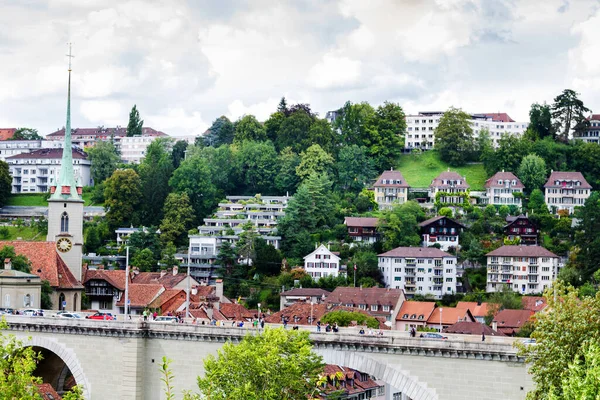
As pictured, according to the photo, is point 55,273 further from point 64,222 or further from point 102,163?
point 102,163

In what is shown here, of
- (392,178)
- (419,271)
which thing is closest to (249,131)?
(392,178)

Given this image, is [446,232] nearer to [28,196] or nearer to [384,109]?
[384,109]

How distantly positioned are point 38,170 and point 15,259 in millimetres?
90218

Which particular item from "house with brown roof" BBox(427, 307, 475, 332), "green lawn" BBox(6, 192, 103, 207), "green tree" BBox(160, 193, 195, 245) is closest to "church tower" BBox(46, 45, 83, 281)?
"house with brown roof" BBox(427, 307, 475, 332)

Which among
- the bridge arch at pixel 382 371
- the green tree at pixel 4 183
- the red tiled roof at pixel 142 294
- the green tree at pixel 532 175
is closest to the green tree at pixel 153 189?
the green tree at pixel 4 183

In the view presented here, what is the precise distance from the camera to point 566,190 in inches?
5999

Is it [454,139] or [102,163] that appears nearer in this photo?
[454,139]

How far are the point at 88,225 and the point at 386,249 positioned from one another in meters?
35.7

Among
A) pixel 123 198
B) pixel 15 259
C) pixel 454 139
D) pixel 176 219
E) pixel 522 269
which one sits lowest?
pixel 522 269

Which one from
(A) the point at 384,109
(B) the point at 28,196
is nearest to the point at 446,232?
(A) the point at 384,109

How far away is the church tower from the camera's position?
104 metres

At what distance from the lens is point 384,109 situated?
169625 mm

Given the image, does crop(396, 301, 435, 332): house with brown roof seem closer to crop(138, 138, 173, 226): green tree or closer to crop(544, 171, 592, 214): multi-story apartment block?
crop(544, 171, 592, 214): multi-story apartment block

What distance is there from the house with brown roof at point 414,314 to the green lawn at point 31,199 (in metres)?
59.6
